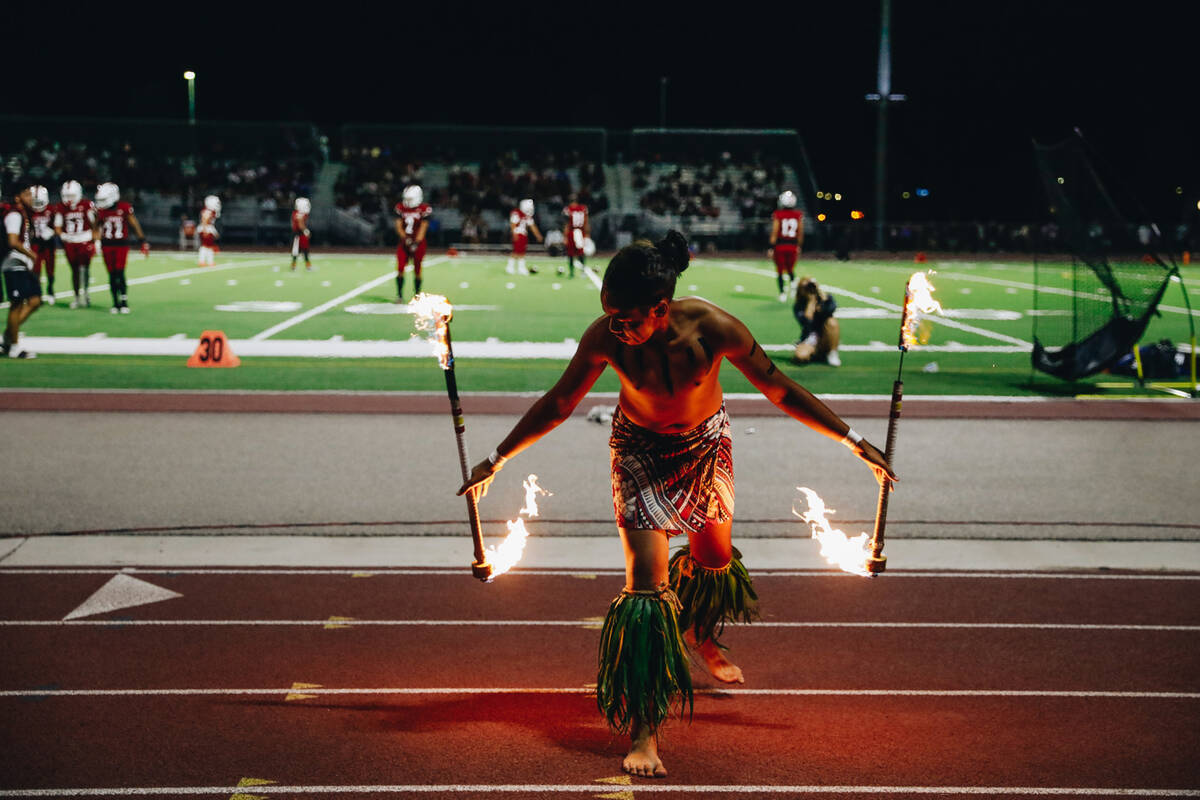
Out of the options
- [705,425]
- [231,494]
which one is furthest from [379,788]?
[231,494]

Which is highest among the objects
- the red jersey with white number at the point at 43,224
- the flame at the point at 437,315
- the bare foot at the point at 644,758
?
the red jersey with white number at the point at 43,224

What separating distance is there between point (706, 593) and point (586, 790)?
3.50ft

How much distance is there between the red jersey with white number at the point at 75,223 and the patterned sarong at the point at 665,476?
1939cm

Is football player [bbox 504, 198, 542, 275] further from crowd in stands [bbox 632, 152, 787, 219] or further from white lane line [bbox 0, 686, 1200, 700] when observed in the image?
white lane line [bbox 0, 686, 1200, 700]

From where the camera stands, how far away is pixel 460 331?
65.5ft

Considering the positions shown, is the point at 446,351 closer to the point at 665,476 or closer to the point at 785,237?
the point at 665,476

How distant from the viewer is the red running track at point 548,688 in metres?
4.50

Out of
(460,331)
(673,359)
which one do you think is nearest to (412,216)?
(460,331)

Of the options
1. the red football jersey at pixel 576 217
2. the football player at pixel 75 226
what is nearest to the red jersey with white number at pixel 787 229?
the red football jersey at pixel 576 217

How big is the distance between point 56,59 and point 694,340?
6748cm

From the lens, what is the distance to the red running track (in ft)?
14.8

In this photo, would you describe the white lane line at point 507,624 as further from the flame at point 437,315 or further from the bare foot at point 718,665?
the flame at point 437,315

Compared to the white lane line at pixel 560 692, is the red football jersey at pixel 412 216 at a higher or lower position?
higher

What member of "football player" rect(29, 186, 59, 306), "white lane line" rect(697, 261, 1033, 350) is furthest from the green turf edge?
"football player" rect(29, 186, 59, 306)
